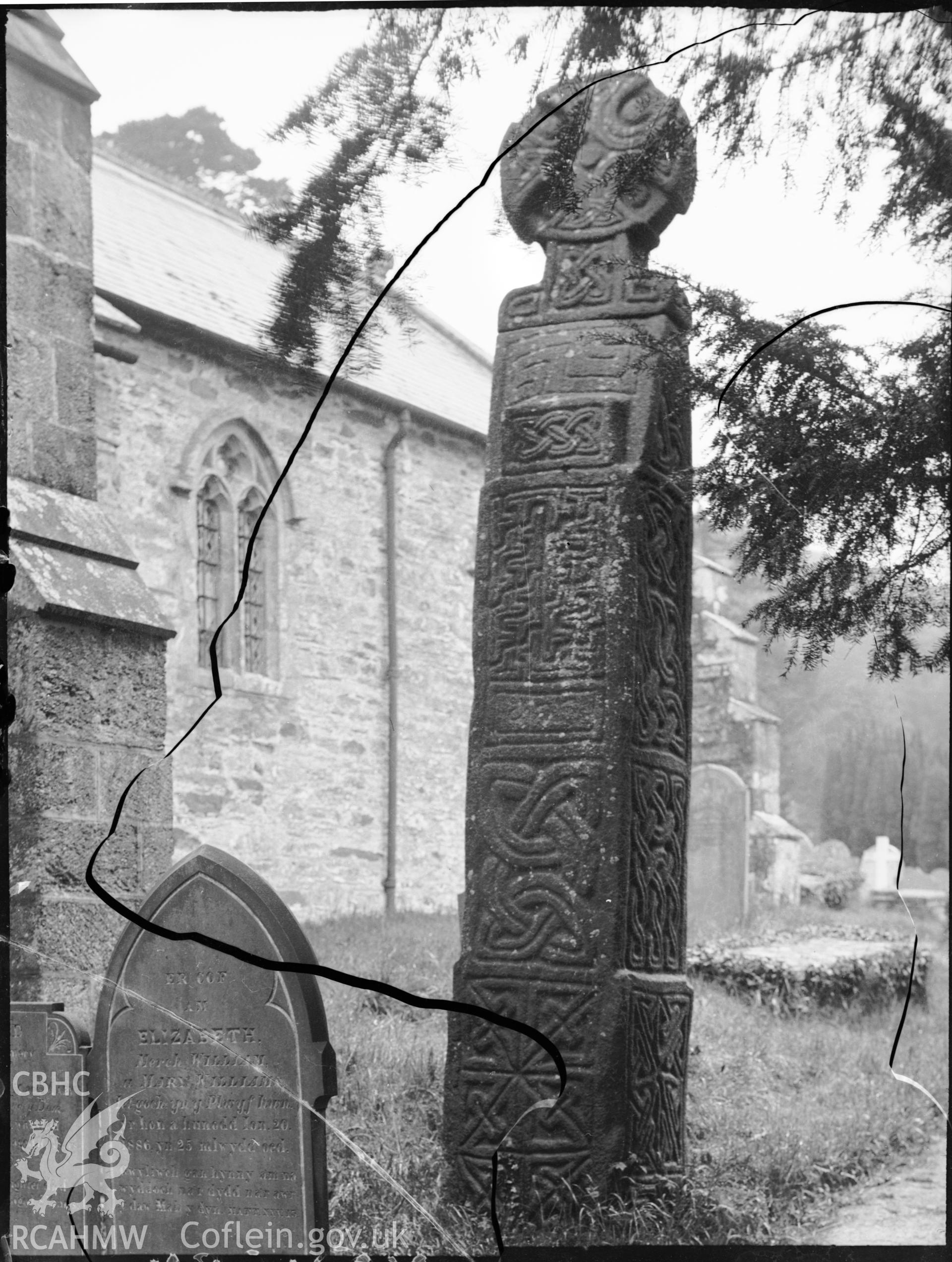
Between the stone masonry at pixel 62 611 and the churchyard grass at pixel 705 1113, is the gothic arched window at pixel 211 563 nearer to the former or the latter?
the churchyard grass at pixel 705 1113

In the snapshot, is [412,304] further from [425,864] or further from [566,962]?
[425,864]

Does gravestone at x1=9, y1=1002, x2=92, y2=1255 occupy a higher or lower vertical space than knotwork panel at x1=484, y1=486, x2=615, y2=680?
lower

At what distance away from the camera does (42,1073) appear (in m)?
3.04

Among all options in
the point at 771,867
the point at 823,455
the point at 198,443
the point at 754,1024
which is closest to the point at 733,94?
the point at 823,455

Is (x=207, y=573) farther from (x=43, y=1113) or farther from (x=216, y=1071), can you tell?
(x=216, y=1071)

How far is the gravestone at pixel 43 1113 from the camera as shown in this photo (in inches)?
114

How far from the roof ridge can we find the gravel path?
17.6ft

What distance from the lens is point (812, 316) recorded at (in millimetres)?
2926

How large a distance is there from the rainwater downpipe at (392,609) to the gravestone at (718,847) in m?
2.27

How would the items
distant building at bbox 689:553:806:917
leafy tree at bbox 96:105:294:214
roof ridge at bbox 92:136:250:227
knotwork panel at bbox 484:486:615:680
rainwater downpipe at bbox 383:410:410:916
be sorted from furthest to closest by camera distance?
distant building at bbox 689:553:806:917 → rainwater downpipe at bbox 383:410:410:916 → roof ridge at bbox 92:136:250:227 → leafy tree at bbox 96:105:294:214 → knotwork panel at bbox 484:486:615:680

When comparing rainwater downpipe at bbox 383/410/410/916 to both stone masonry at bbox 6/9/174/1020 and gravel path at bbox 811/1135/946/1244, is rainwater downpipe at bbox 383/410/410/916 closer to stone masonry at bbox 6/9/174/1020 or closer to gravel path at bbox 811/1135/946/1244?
gravel path at bbox 811/1135/946/1244

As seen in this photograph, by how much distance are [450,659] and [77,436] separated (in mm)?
6691

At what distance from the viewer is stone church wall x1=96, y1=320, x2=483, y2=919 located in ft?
27.1

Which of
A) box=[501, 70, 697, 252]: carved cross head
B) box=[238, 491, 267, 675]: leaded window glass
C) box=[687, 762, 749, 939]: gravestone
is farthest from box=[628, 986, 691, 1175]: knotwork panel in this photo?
box=[687, 762, 749, 939]: gravestone
